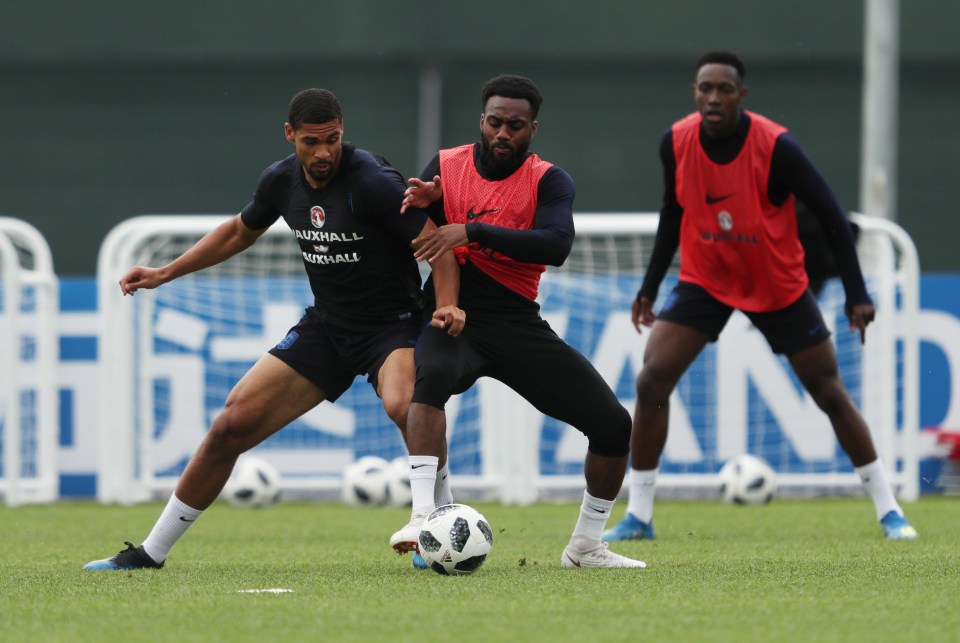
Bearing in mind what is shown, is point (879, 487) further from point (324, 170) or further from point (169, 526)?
point (169, 526)

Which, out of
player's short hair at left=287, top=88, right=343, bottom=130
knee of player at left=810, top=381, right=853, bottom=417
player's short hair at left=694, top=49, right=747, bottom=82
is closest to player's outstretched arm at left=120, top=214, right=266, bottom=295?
player's short hair at left=287, top=88, right=343, bottom=130

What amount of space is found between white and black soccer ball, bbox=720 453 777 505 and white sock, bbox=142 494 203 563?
5637 millimetres

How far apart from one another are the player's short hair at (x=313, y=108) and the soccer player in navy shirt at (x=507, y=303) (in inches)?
18.0

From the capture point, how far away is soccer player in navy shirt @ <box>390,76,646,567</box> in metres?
6.03

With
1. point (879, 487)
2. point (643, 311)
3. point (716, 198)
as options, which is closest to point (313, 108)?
point (716, 198)

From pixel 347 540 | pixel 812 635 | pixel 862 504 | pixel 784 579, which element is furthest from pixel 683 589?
pixel 862 504

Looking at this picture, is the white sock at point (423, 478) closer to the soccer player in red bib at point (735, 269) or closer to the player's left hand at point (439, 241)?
the player's left hand at point (439, 241)

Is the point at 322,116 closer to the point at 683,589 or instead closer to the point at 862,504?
the point at 683,589

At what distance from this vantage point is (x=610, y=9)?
18875 mm

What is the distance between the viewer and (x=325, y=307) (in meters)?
6.55

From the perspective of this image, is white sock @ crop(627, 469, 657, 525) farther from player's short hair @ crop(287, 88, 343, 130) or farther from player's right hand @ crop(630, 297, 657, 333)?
player's short hair @ crop(287, 88, 343, 130)

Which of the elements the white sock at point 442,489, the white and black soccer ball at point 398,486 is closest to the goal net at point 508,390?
the white and black soccer ball at point 398,486

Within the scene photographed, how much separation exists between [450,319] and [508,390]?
579 cm

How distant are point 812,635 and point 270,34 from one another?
51.1 ft
